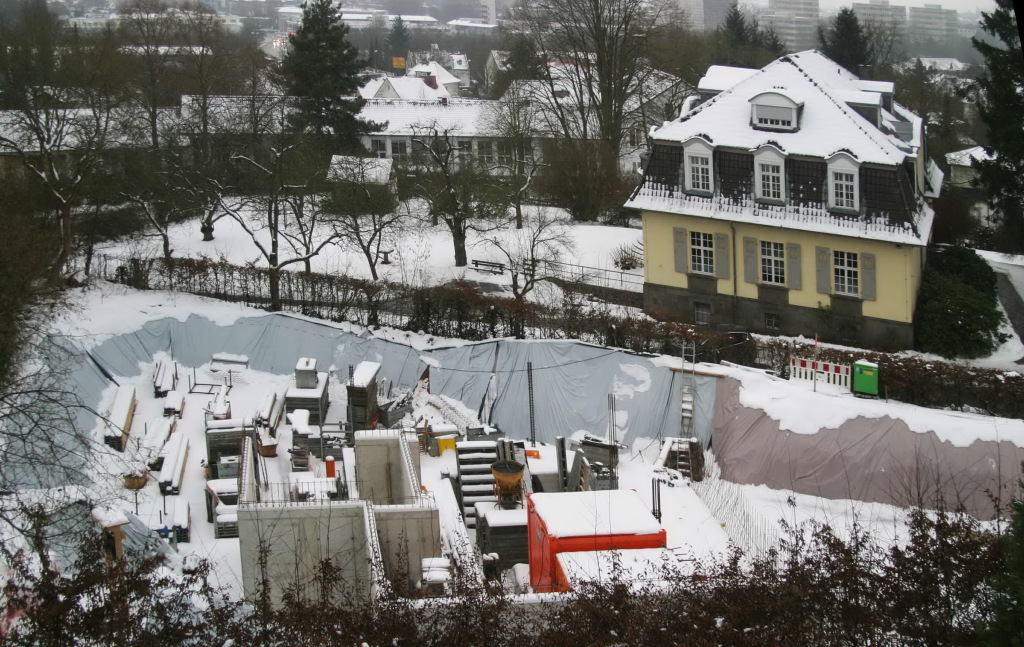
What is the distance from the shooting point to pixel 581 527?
15211 millimetres

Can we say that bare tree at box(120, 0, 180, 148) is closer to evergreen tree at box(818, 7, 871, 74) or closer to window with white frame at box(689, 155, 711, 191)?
window with white frame at box(689, 155, 711, 191)

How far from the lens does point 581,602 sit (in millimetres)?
12266

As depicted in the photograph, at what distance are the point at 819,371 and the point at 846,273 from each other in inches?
170

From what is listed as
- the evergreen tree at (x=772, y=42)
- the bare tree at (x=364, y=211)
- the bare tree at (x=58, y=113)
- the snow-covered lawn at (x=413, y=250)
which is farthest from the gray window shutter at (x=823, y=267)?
the evergreen tree at (x=772, y=42)

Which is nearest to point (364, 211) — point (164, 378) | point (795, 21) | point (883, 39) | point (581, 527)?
point (164, 378)

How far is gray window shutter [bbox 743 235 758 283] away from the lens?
87.1ft

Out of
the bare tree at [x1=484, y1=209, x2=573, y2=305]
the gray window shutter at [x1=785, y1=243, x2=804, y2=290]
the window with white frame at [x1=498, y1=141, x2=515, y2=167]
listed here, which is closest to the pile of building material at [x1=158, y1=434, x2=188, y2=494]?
the bare tree at [x1=484, y1=209, x2=573, y2=305]

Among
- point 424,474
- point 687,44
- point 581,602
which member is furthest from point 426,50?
point 581,602

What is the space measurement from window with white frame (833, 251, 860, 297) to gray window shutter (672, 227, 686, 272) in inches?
134

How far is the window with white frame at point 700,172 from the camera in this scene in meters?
26.7

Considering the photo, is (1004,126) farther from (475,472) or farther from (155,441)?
(155,441)

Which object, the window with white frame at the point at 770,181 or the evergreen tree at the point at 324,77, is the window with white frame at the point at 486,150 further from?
the window with white frame at the point at 770,181

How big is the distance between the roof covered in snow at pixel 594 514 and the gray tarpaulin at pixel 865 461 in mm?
4735

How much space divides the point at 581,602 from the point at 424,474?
337 inches
